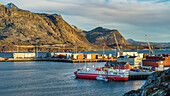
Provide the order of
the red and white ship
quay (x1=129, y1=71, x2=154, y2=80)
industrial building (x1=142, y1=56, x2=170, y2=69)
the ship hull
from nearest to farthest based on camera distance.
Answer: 1. the ship hull
2. the red and white ship
3. quay (x1=129, y1=71, x2=154, y2=80)
4. industrial building (x1=142, y1=56, x2=170, y2=69)

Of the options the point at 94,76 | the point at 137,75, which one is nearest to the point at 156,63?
the point at 137,75

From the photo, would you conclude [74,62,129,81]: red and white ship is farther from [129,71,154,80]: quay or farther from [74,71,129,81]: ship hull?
[129,71,154,80]: quay

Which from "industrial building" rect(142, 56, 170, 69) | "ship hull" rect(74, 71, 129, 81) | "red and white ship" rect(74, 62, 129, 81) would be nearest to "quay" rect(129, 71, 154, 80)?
"red and white ship" rect(74, 62, 129, 81)

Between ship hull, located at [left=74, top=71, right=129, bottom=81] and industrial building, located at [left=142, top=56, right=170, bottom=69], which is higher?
industrial building, located at [left=142, top=56, right=170, bottom=69]

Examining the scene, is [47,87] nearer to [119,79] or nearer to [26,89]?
[26,89]

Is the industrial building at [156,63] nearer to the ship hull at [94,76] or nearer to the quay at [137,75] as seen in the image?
the quay at [137,75]

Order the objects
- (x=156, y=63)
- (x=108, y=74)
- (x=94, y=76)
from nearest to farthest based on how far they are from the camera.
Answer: (x=108, y=74)
(x=94, y=76)
(x=156, y=63)

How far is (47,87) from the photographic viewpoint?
55.5m

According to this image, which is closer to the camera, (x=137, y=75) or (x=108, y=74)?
(x=108, y=74)

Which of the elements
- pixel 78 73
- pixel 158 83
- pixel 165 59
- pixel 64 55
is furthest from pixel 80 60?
pixel 158 83

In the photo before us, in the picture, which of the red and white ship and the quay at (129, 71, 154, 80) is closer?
the red and white ship

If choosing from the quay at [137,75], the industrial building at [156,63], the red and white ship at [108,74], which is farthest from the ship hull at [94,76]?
the industrial building at [156,63]

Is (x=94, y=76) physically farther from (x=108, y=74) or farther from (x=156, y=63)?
(x=156, y=63)

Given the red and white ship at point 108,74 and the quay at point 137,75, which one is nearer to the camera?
the red and white ship at point 108,74
